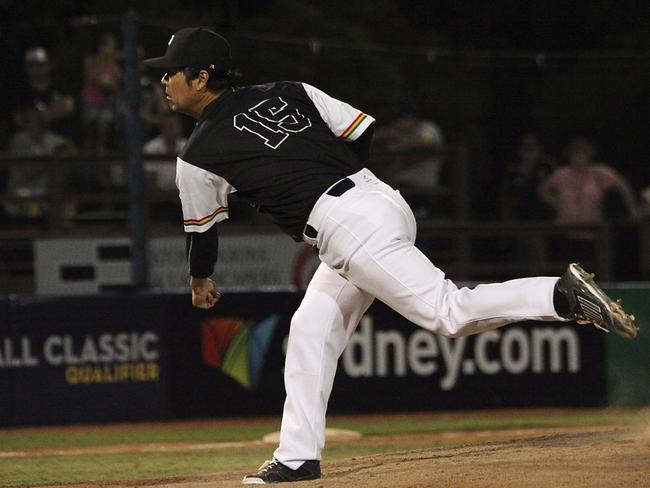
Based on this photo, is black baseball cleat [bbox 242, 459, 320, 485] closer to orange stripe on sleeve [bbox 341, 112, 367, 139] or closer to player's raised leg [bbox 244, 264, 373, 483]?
player's raised leg [bbox 244, 264, 373, 483]

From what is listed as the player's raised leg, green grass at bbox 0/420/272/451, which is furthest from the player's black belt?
green grass at bbox 0/420/272/451

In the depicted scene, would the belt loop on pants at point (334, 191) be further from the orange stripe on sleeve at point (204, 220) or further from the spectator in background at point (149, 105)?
the spectator in background at point (149, 105)

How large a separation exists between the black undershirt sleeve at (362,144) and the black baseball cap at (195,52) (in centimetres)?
73

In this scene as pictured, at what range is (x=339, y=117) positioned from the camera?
5.97 meters

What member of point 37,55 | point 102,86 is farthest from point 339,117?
point 37,55

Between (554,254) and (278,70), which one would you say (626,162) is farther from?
(278,70)

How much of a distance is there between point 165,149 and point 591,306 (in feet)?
22.2

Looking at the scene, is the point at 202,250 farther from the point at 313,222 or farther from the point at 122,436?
the point at 122,436

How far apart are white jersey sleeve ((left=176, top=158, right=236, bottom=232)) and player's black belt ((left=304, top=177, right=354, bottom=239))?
0.40m

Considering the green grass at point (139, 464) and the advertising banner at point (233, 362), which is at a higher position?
the advertising banner at point (233, 362)

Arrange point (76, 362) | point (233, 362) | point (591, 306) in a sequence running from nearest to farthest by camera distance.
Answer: point (591, 306)
point (76, 362)
point (233, 362)

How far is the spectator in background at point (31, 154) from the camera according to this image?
11242 millimetres

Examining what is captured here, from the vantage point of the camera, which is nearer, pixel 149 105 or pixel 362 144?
pixel 362 144

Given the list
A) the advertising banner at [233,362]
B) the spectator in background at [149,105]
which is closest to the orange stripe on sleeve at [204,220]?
the advertising banner at [233,362]
